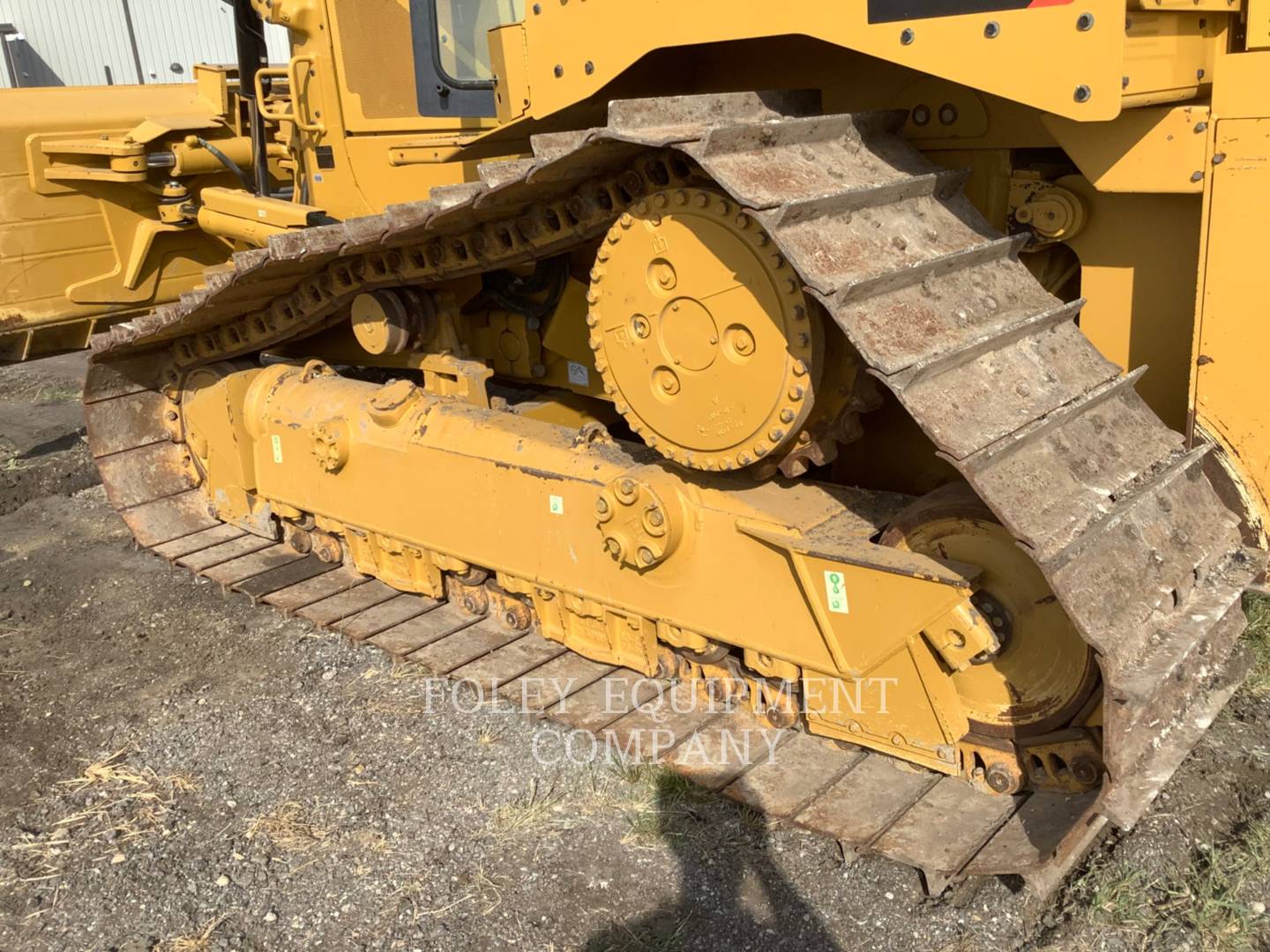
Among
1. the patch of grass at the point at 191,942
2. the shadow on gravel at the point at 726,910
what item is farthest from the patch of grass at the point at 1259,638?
the patch of grass at the point at 191,942

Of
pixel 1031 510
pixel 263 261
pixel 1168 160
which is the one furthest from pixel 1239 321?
pixel 263 261

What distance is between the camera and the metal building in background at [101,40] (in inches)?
668

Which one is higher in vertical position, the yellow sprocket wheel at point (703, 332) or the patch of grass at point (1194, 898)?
the yellow sprocket wheel at point (703, 332)

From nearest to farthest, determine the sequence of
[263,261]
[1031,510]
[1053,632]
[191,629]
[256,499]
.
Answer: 1. [1031,510]
2. [1053,632]
3. [263,261]
4. [191,629]
5. [256,499]

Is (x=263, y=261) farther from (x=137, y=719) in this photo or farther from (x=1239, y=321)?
(x=1239, y=321)

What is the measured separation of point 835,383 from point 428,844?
172 centimetres

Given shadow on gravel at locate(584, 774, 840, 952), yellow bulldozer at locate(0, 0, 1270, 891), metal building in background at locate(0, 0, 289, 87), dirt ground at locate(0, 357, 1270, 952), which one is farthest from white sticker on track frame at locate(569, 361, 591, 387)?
metal building in background at locate(0, 0, 289, 87)

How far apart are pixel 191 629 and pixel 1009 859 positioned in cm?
340

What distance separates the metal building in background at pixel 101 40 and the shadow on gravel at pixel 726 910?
16406mm

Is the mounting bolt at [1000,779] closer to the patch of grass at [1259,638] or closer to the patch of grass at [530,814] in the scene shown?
the patch of grass at [1259,638]

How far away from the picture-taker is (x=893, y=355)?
255cm

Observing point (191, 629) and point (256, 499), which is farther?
point (256, 499)

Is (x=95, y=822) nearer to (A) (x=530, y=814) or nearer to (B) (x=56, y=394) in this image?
(A) (x=530, y=814)

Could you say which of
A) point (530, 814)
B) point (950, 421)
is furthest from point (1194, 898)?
point (530, 814)
